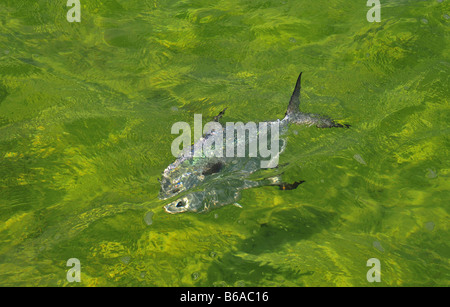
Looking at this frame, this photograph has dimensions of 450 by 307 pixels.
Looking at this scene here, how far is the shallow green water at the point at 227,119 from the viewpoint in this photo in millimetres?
3898

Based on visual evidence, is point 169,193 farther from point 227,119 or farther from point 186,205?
point 227,119

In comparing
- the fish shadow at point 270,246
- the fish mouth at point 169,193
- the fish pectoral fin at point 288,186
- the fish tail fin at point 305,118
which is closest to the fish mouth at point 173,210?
the fish mouth at point 169,193

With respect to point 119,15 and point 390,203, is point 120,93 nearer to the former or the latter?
point 119,15

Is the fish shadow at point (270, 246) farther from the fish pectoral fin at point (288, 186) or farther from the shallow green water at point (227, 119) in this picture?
the fish pectoral fin at point (288, 186)

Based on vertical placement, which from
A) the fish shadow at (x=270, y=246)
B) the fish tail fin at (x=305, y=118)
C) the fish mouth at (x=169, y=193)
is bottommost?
the fish shadow at (x=270, y=246)

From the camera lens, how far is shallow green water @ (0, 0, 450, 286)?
12.8 feet

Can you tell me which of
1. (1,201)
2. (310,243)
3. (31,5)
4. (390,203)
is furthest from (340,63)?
(31,5)

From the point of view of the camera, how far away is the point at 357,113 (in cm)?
576

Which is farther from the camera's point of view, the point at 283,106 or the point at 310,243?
the point at 283,106

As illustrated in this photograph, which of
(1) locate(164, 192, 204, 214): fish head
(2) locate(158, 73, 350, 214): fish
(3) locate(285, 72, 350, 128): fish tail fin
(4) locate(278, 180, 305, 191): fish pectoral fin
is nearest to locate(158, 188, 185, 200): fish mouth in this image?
(2) locate(158, 73, 350, 214): fish

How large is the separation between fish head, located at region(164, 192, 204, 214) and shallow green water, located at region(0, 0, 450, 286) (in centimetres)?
12

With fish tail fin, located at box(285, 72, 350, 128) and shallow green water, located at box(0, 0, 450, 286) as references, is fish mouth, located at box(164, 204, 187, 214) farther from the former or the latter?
fish tail fin, located at box(285, 72, 350, 128)

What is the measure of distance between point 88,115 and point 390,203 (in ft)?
15.0

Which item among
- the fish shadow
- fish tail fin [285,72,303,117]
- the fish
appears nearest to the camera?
the fish shadow
